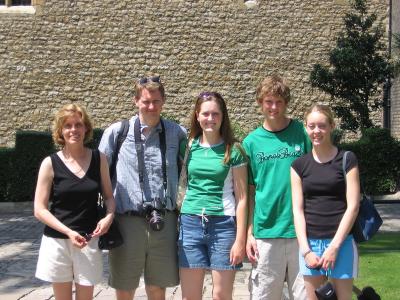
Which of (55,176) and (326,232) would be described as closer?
(326,232)

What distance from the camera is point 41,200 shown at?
421 centimetres

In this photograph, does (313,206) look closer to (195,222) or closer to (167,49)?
(195,222)

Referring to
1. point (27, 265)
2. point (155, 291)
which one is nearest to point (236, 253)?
point (155, 291)

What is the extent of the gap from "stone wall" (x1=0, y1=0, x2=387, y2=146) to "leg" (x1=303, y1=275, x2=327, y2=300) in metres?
14.0

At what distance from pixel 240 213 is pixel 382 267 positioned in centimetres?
348

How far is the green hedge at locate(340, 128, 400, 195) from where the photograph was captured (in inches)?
578

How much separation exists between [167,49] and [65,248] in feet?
46.4

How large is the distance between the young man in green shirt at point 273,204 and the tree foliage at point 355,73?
11.7 metres

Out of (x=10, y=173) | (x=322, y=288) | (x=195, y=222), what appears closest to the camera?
(x=322, y=288)

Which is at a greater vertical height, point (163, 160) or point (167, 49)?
point (167, 49)

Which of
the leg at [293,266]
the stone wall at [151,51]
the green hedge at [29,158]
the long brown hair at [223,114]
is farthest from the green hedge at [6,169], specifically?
the leg at [293,266]

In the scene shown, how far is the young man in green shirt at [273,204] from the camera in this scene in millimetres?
4121

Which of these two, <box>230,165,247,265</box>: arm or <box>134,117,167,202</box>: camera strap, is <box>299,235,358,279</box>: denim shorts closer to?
<box>230,165,247,265</box>: arm

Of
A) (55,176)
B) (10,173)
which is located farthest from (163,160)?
(10,173)
